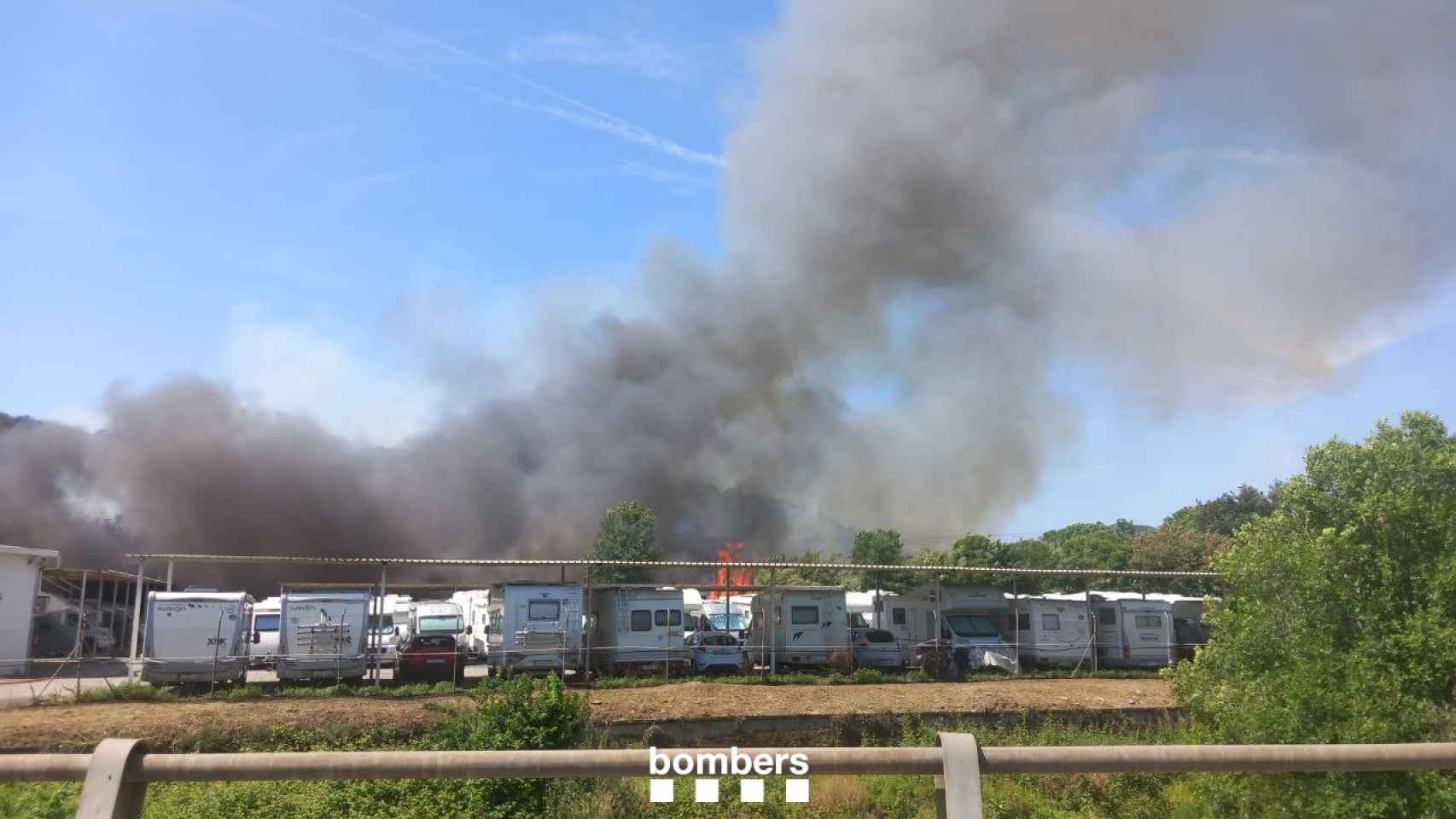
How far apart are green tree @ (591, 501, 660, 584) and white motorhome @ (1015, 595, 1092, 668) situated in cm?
2439

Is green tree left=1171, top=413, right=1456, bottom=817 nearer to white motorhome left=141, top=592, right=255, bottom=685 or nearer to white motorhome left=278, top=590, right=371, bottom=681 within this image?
white motorhome left=278, top=590, right=371, bottom=681

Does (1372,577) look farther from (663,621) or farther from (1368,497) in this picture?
(663,621)

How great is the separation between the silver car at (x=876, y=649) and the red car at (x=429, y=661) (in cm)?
1191

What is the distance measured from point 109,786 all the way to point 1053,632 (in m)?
32.7

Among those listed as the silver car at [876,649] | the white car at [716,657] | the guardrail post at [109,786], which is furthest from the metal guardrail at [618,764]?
the silver car at [876,649]

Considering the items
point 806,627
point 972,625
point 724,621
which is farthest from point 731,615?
point 972,625

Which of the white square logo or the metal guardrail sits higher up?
the metal guardrail

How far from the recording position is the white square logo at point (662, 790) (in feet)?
14.2

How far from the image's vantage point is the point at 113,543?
56.7m

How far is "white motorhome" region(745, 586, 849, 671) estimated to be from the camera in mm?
29578

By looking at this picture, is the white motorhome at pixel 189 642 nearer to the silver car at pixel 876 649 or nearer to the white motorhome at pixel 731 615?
the white motorhome at pixel 731 615

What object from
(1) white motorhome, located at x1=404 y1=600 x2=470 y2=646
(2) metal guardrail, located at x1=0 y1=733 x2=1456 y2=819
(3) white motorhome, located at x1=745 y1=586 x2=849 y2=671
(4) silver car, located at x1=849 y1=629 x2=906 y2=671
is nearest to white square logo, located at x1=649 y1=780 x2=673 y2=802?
(2) metal guardrail, located at x1=0 y1=733 x2=1456 y2=819

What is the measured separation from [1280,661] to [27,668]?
39.0m

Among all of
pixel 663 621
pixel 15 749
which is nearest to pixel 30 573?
pixel 15 749
